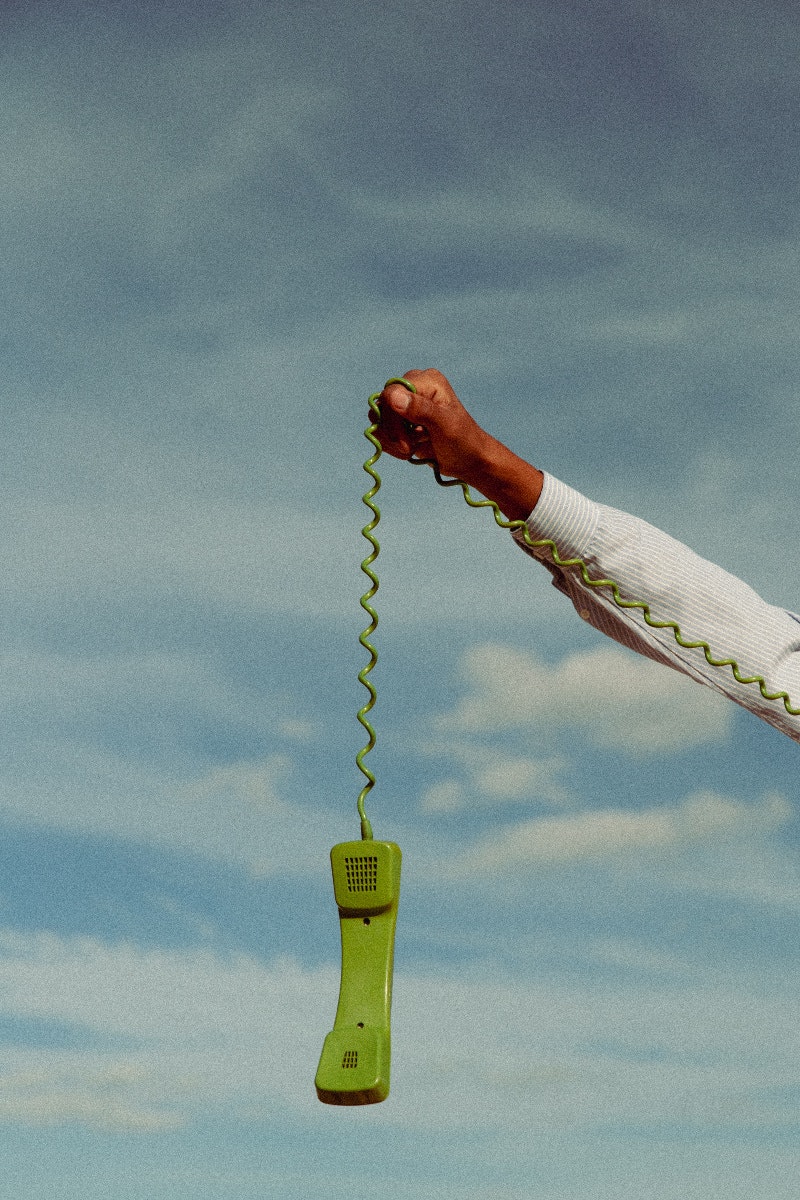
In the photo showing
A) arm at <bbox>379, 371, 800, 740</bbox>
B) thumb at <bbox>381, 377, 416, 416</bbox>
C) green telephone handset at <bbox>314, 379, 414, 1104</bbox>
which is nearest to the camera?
green telephone handset at <bbox>314, 379, 414, 1104</bbox>

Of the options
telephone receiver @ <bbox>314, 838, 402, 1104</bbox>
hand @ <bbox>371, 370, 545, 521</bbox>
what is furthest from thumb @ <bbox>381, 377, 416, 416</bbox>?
telephone receiver @ <bbox>314, 838, 402, 1104</bbox>

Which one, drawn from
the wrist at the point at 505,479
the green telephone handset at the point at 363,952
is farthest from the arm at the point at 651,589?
the green telephone handset at the point at 363,952

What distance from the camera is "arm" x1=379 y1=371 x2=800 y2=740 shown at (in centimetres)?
183

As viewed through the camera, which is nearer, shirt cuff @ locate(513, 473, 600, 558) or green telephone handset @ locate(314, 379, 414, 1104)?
green telephone handset @ locate(314, 379, 414, 1104)

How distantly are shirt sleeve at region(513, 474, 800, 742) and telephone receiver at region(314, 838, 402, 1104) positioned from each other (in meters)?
0.45

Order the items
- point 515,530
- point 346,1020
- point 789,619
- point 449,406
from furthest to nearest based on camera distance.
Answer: point 789,619 → point 515,530 → point 449,406 → point 346,1020

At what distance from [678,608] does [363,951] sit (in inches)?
23.6

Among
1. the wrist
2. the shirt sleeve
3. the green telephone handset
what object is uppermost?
the wrist

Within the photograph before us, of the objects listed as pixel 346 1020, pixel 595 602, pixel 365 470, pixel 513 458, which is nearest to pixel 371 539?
pixel 365 470

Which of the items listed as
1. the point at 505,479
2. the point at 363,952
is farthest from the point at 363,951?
the point at 505,479

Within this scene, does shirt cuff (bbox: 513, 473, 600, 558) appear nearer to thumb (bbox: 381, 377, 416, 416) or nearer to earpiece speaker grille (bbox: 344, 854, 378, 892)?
thumb (bbox: 381, 377, 416, 416)

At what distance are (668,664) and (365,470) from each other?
0.49m

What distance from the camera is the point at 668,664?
198cm

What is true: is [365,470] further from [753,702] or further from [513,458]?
[753,702]
